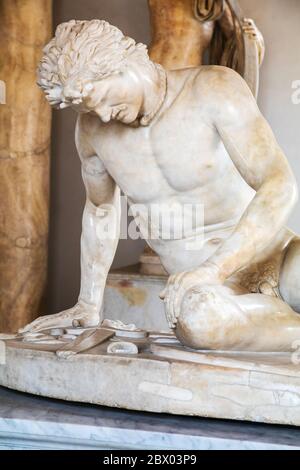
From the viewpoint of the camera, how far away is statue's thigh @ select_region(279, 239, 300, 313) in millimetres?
2885

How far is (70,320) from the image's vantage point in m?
3.14

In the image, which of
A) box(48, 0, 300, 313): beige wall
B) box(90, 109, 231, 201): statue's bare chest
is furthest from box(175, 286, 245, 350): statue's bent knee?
box(48, 0, 300, 313): beige wall

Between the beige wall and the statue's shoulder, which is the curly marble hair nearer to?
the statue's shoulder

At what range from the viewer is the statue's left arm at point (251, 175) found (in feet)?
8.61

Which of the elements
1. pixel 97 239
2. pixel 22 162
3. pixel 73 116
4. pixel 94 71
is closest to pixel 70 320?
pixel 97 239

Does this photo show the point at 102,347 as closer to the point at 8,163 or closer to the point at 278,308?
the point at 278,308

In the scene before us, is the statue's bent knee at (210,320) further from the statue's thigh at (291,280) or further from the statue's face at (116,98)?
the statue's face at (116,98)

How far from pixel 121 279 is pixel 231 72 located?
8.11ft

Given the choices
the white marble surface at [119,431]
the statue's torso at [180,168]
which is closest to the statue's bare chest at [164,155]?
the statue's torso at [180,168]

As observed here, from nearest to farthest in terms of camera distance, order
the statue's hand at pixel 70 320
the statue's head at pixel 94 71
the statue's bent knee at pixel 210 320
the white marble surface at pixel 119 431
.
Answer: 1. the white marble surface at pixel 119 431
2. the statue's bent knee at pixel 210 320
3. the statue's head at pixel 94 71
4. the statue's hand at pixel 70 320

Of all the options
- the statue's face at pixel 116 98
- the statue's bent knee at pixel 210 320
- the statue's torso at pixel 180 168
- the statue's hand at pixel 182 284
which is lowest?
the statue's bent knee at pixel 210 320

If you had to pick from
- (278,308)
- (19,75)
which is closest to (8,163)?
(19,75)

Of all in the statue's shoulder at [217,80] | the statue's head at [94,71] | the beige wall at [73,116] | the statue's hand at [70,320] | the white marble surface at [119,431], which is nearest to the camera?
the white marble surface at [119,431]

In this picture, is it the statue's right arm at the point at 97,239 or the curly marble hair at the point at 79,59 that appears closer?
the curly marble hair at the point at 79,59
